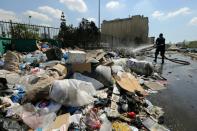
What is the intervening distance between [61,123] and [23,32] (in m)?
9.73

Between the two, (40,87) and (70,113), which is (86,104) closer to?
(70,113)

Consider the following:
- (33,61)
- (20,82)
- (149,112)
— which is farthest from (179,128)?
(33,61)

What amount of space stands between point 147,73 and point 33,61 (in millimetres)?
3890

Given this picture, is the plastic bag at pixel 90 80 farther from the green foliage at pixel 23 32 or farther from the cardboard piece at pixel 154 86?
the green foliage at pixel 23 32

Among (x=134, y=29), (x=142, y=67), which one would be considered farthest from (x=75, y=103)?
(x=134, y=29)

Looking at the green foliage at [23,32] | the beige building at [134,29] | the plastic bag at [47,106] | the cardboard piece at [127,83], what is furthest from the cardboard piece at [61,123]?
the beige building at [134,29]

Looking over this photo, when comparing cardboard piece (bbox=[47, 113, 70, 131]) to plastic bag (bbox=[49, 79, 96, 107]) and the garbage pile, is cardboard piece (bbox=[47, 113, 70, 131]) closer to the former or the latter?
the garbage pile

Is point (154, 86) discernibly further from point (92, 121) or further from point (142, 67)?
point (92, 121)

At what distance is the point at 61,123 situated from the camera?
372 cm

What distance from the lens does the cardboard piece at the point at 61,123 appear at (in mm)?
3572

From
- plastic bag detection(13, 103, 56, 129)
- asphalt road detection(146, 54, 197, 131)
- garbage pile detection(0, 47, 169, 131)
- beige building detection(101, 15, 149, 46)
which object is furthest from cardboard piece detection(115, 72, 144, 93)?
beige building detection(101, 15, 149, 46)

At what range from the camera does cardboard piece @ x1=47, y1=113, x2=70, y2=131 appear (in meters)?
3.57

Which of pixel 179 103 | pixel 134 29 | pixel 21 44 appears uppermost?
pixel 134 29

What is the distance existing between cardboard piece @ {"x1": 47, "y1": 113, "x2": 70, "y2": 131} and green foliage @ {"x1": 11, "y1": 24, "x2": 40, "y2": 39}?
8.81 metres
